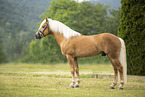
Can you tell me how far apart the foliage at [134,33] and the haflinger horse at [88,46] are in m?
3.27

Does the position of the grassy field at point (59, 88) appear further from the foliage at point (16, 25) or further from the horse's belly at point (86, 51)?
the horse's belly at point (86, 51)

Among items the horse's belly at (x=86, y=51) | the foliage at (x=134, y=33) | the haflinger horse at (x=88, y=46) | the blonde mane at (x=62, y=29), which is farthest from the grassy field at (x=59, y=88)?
the blonde mane at (x=62, y=29)

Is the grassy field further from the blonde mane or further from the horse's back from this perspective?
the blonde mane

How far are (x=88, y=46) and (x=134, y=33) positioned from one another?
14.1 feet

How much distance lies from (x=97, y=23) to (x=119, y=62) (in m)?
23.7

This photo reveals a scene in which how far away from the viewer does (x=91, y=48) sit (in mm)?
6863

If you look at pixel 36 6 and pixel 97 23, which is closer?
pixel 97 23

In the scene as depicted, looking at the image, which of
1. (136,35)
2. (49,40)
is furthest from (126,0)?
(49,40)

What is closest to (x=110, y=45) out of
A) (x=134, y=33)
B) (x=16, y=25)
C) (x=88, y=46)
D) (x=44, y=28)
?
(x=88, y=46)

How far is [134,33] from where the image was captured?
1004 centimetres

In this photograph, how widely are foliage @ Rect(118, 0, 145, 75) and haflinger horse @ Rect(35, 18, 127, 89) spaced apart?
10.7 feet

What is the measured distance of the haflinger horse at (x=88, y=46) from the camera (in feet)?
22.0

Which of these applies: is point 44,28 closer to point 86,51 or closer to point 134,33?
point 86,51

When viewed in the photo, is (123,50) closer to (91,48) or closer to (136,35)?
(91,48)
